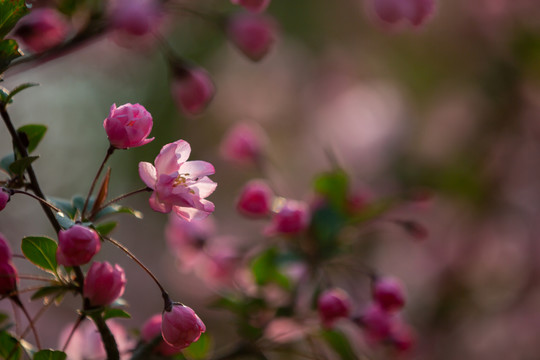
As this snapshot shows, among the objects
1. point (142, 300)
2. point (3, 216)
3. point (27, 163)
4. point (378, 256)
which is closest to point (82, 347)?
point (27, 163)

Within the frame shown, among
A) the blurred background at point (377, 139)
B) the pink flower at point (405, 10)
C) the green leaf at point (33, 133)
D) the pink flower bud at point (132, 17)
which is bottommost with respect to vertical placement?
the blurred background at point (377, 139)

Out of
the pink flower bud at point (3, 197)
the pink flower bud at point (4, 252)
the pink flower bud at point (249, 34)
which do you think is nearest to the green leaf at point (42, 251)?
A: the pink flower bud at point (4, 252)

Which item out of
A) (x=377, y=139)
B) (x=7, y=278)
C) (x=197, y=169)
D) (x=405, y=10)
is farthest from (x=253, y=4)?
(x=377, y=139)

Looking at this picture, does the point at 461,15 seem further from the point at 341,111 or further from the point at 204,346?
Result: the point at 204,346

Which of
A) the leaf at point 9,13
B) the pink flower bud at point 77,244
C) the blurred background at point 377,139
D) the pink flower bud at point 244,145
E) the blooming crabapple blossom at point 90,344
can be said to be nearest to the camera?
the pink flower bud at point 77,244

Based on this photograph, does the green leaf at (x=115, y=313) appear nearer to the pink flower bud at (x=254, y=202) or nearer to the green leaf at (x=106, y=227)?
the green leaf at (x=106, y=227)

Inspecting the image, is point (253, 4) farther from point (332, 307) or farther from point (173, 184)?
point (332, 307)
